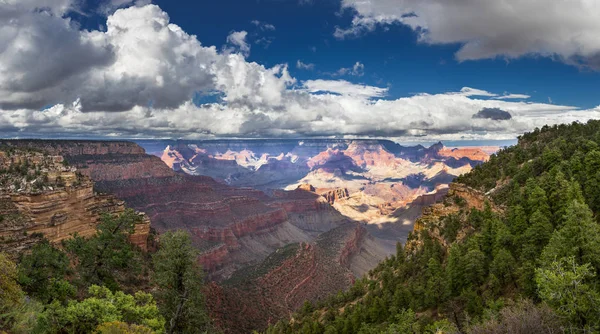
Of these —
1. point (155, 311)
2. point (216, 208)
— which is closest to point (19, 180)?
point (155, 311)

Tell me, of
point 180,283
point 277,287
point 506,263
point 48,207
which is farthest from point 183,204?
point 506,263

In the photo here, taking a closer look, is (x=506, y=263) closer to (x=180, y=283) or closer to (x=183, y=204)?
(x=180, y=283)

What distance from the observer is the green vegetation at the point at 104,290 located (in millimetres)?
20766

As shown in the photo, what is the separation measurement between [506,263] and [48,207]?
155 feet

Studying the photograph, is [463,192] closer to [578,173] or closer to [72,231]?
[578,173]

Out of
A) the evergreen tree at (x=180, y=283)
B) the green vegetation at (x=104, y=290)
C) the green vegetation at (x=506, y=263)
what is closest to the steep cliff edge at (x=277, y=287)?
the green vegetation at (x=506, y=263)

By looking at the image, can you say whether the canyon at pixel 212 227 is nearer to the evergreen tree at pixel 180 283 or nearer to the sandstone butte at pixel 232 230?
the sandstone butte at pixel 232 230

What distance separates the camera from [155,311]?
25.8 metres

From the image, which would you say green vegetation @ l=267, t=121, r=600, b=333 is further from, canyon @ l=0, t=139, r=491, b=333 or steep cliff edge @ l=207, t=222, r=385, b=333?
canyon @ l=0, t=139, r=491, b=333

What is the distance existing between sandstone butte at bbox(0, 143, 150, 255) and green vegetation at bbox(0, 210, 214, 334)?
229 centimetres

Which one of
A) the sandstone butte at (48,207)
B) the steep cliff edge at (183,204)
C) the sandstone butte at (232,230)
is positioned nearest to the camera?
the sandstone butte at (48,207)

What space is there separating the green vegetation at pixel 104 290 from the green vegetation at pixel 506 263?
16712 millimetres

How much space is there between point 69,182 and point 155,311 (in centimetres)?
3018

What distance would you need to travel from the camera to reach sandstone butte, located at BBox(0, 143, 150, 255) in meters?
38.8
